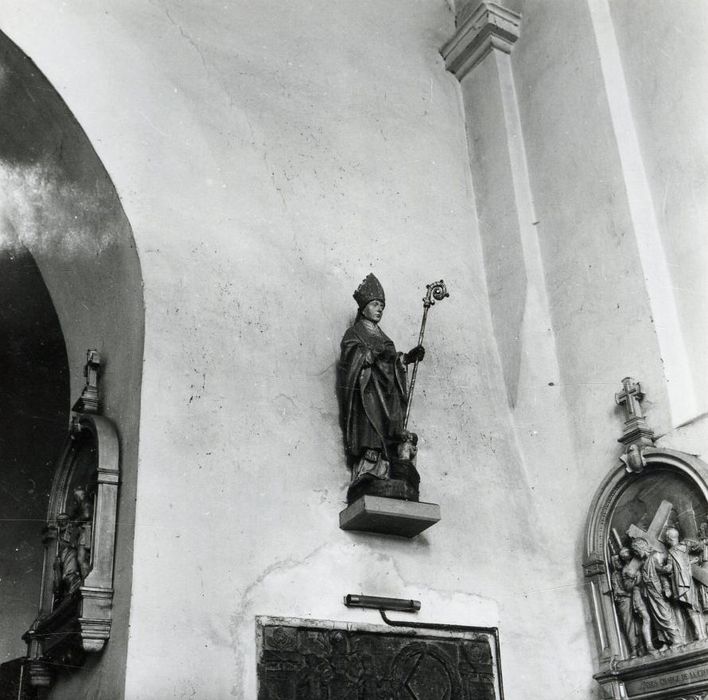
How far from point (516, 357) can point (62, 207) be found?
3.27 metres

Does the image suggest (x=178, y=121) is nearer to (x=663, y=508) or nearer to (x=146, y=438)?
(x=146, y=438)

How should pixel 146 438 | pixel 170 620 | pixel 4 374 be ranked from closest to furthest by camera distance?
pixel 170 620
pixel 146 438
pixel 4 374

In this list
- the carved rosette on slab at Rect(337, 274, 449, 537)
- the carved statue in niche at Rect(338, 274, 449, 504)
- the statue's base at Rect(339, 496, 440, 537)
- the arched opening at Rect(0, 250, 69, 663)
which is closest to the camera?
the statue's base at Rect(339, 496, 440, 537)

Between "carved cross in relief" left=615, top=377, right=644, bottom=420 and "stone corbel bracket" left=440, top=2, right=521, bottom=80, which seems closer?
"carved cross in relief" left=615, top=377, right=644, bottom=420

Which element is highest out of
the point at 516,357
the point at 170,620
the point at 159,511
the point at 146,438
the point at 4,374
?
the point at 4,374

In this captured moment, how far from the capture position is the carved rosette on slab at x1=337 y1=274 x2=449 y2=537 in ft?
18.2

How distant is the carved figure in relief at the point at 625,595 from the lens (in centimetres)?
558

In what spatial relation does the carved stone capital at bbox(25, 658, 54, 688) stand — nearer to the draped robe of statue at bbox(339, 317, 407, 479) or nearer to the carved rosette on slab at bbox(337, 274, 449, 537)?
the carved rosette on slab at bbox(337, 274, 449, 537)

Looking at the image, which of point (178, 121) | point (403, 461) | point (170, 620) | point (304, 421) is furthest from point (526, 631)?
point (178, 121)

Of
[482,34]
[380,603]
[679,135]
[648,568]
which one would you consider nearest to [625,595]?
[648,568]

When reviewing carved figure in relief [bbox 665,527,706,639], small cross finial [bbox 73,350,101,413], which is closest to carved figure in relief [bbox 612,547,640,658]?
carved figure in relief [bbox 665,527,706,639]

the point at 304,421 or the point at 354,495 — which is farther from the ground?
the point at 304,421

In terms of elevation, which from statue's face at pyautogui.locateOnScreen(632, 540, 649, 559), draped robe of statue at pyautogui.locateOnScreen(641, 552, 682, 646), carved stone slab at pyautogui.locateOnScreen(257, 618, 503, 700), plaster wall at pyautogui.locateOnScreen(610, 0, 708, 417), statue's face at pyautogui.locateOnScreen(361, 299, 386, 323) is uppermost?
plaster wall at pyautogui.locateOnScreen(610, 0, 708, 417)

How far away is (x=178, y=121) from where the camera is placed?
6.25m
